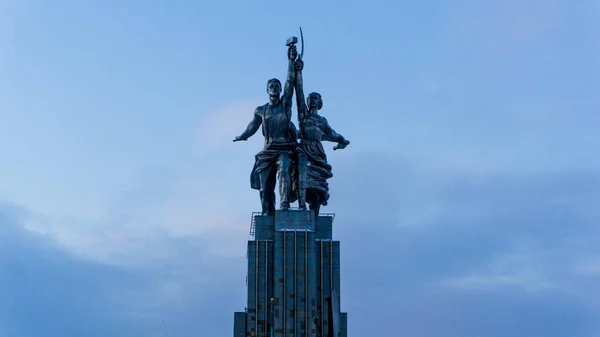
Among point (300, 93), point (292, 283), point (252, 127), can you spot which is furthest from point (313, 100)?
point (292, 283)

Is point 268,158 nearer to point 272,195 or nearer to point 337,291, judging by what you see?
point 272,195

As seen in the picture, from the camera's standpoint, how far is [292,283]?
70375mm

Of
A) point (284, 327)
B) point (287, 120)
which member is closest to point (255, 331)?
point (284, 327)

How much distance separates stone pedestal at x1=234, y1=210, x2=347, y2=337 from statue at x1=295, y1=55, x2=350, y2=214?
2361 mm

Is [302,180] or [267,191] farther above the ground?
[302,180]

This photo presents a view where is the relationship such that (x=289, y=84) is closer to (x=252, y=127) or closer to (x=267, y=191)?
(x=252, y=127)

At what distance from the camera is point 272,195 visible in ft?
243

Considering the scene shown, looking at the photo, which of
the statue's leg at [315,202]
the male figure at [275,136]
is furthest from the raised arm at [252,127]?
the statue's leg at [315,202]

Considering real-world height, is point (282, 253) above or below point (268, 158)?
below

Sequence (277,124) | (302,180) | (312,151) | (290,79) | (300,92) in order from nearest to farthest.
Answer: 1. (302,180)
2. (290,79)
3. (277,124)
4. (300,92)
5. (312,151)

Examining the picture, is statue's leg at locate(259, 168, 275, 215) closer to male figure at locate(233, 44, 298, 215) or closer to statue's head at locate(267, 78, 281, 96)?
male figure at locate(233, 44, 298, 215)

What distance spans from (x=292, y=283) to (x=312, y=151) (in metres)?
8.30

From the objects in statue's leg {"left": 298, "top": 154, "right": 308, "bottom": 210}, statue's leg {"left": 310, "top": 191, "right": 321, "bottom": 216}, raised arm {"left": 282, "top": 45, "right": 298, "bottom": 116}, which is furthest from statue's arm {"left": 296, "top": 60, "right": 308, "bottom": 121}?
statue's leg {"left": 310, "top": 191, "right": 321, "bottom": 216}

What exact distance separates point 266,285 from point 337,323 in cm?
444
